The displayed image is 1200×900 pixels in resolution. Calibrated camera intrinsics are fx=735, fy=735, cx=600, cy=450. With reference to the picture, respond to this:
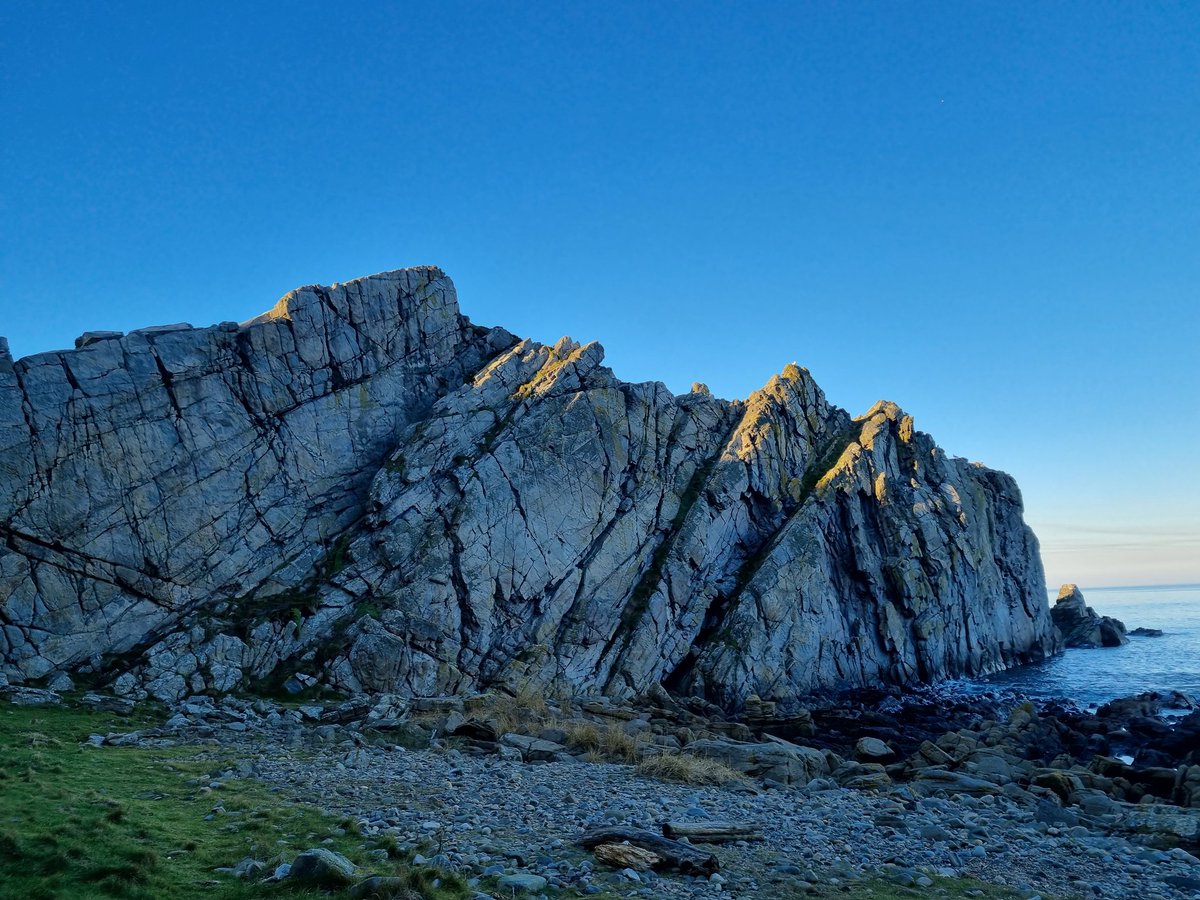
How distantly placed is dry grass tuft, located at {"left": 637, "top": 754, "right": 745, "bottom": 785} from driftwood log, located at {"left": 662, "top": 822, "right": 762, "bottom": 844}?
7.78 metres

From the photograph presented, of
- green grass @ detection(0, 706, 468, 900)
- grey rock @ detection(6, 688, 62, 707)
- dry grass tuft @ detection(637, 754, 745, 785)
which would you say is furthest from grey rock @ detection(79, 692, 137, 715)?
dry grass tuft @ detection(637, 754, 745, 785)

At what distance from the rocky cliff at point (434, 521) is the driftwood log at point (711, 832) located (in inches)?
1220

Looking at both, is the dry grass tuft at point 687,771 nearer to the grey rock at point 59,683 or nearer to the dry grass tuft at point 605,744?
the dry grass tuft at point 605,744

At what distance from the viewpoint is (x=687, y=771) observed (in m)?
27.1

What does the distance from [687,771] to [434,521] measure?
102ft

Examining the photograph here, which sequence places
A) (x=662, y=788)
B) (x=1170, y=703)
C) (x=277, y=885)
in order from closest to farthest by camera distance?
(x=277, y=885) → (x=662, y=788) → (x=1170, y=703)

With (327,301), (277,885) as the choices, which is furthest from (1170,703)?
(327,301)

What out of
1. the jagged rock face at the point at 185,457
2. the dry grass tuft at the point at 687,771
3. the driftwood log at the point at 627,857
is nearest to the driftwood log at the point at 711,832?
the driftwood log at the point at 627,857

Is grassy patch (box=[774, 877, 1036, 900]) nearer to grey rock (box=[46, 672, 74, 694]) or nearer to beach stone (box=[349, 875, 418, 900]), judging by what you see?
beach stone (box=[349, 875, 418, 900])

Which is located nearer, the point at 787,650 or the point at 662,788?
the point at 662,788

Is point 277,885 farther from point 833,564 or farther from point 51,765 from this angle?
point 833,564

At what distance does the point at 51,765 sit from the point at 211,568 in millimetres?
26988

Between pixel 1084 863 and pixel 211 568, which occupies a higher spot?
pixel 211 568

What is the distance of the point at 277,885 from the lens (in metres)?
13.3
